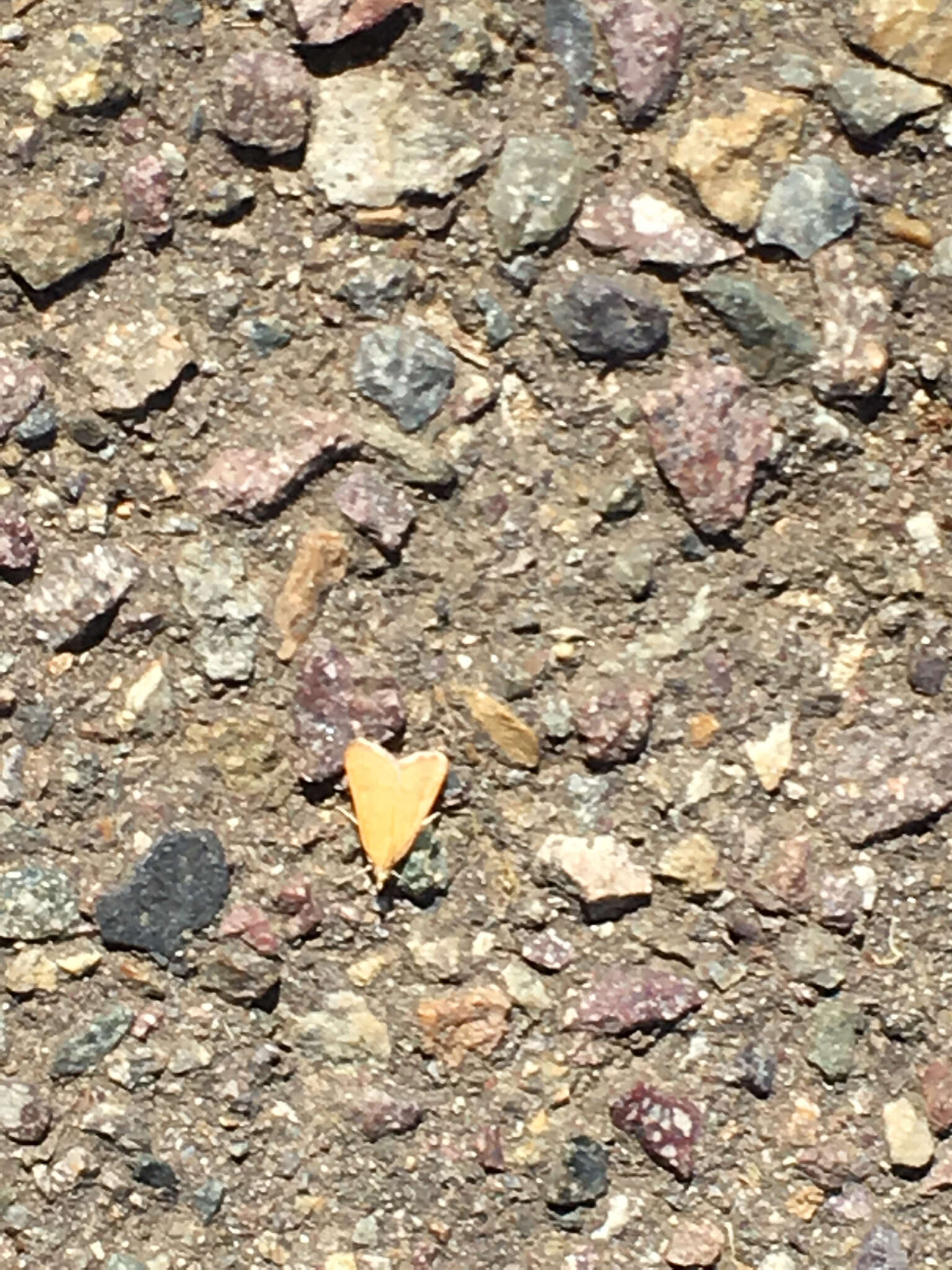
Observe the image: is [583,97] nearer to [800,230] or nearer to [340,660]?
[800,230]

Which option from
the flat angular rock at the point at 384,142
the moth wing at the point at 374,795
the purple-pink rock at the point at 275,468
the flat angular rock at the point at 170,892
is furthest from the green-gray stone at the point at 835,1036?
the flat angular rock at the point at 384,142

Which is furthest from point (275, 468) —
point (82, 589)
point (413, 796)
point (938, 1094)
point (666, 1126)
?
point (938, 1094)

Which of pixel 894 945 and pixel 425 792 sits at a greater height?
pixel 425 792

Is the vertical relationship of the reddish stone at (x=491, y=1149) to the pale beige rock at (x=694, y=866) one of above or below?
below

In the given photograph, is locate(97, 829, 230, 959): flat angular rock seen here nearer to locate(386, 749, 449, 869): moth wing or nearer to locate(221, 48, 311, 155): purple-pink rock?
locate(386, 749, 449, 869): moth wing

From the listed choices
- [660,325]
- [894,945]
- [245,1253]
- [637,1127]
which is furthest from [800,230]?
[245,1253]

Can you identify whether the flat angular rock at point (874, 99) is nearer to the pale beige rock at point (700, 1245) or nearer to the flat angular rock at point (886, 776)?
the flat angular rock at point (886, 776)

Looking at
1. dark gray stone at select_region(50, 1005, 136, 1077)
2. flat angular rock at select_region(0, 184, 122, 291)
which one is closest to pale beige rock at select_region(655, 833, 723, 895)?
dark gray stone at select_region(50, 1005, 136, 1077)
